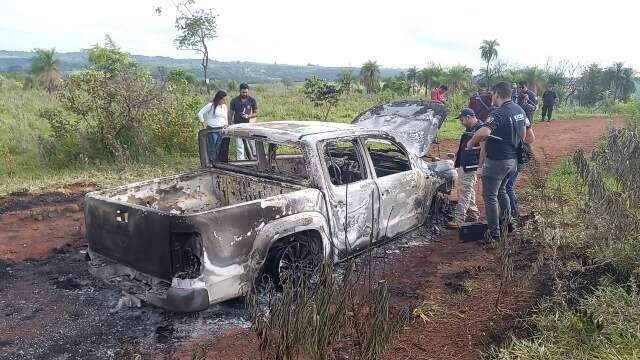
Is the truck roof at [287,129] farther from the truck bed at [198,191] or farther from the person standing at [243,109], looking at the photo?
the person standing at [243,109]

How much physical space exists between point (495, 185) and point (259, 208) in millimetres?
2959

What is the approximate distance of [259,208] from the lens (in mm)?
3824

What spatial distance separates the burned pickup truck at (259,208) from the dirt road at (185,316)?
30 cm

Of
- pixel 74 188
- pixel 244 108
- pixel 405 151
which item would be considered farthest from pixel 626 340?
pixel 74 188

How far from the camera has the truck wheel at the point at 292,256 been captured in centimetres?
411

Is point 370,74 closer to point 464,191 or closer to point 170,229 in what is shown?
point 464,191

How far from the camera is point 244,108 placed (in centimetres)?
902

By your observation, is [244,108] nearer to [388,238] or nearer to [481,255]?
[388,238]

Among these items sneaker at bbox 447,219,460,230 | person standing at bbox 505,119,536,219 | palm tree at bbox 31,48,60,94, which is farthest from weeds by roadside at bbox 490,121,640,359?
palm tree at bbox 31,48,60,94

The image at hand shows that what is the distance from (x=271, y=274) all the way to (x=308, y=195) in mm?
754

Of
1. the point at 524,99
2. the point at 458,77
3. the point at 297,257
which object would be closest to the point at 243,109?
the point at 297,257

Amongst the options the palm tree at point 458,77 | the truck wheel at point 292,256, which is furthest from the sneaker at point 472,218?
the palm tree at point 458,77

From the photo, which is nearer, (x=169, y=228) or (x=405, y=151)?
(x=169, y=228)

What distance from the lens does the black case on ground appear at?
5.72 metres
